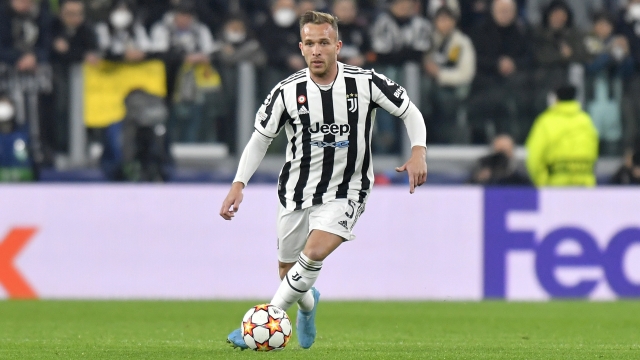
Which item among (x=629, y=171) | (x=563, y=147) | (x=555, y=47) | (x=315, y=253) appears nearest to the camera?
(x=315, y=253)

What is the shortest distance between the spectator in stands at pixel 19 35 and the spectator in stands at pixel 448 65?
4432 mm

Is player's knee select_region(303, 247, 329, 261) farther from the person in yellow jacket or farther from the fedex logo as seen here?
the person in yellow jacket

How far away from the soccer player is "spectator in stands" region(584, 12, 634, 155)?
26.8ft

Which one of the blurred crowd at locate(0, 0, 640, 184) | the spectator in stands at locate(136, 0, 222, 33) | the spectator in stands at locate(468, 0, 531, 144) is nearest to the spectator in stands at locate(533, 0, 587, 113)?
the blurred crowd at locate(0, 0, 640, 184)

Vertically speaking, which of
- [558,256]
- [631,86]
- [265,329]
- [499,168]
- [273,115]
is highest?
[273,115]

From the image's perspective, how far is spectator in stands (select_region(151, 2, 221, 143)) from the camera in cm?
1445

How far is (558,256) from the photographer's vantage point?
12586mm

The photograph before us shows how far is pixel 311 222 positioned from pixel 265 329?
70cm

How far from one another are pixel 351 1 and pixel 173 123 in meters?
2.52

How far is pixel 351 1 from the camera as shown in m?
14.5

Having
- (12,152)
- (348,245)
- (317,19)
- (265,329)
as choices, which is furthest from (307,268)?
(12,152)

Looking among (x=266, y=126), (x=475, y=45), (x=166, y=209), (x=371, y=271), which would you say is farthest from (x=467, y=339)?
(x=475, y=45)

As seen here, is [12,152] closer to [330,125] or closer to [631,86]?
[631,86]

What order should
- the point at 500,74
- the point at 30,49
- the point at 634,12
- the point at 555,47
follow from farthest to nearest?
the point at 634,12, the point at 555,47, the point at 500,74, the point at 30,49
